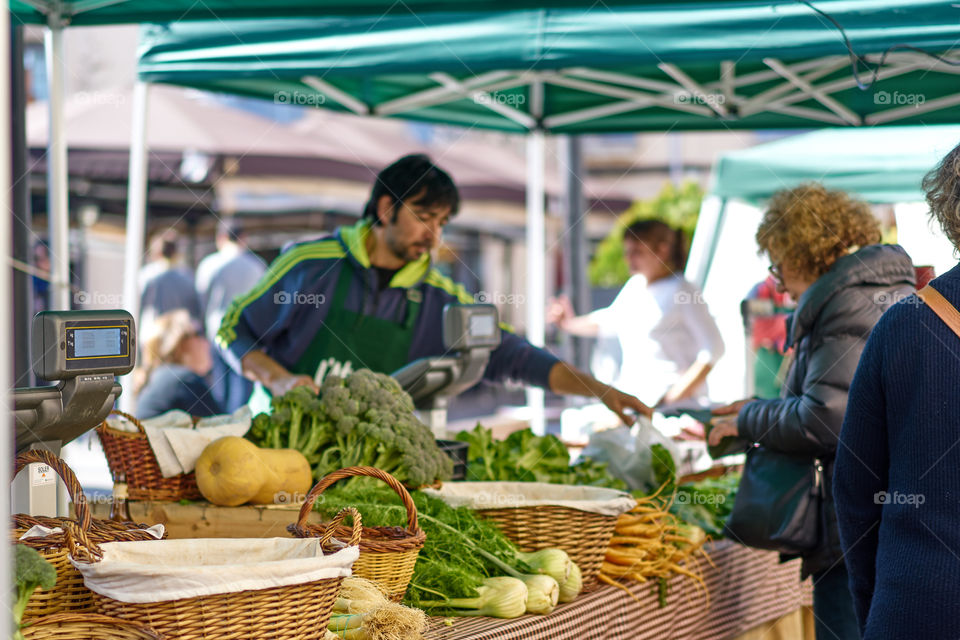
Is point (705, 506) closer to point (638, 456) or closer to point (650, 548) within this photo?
point (638, 456)

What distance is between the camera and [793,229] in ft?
9.57

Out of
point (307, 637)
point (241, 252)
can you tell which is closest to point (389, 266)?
point (307, 637)

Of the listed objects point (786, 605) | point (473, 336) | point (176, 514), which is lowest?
point (786, 605)

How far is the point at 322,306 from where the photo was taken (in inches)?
147

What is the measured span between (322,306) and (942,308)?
2384 mm

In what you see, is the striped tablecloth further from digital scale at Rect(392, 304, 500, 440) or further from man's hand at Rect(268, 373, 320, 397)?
man's hand at Rect(268, 373, 320, 397)

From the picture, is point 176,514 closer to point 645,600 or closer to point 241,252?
point 645,600

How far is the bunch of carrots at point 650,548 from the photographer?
2.80m

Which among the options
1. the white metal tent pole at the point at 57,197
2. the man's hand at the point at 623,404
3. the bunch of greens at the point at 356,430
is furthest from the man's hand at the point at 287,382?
the white metal tent pole at the point at 57,197

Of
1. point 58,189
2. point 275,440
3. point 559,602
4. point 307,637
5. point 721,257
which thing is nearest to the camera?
point 307,637

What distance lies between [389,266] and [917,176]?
4.76 m

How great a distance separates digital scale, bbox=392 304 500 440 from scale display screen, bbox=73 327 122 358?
1.02 m

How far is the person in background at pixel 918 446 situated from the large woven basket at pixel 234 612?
3.09ft

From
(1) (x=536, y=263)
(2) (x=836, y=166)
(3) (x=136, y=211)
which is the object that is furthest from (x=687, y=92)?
(3) (x=136, y=211)
